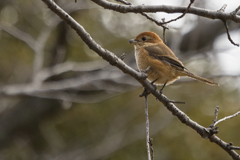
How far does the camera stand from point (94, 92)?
7738 millimetres

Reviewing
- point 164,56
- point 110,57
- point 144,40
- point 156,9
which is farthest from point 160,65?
point 110,57

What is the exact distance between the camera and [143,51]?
467cm

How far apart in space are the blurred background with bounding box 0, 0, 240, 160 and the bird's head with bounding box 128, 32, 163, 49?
2.02 m

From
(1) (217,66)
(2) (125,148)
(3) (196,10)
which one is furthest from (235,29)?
(3) (196,10)

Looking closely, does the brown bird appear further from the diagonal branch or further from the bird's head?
the diagonal branch

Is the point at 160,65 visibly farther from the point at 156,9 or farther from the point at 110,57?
the point at 110,57

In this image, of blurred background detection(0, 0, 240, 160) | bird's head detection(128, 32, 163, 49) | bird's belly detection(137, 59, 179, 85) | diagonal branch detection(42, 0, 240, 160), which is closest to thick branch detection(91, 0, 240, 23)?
diagonal branch detection(42, 0, 240, 160)

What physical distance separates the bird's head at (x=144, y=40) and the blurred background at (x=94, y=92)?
2.02 metres

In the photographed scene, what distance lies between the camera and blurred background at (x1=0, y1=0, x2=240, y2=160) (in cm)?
718

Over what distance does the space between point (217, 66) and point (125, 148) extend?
3.45m

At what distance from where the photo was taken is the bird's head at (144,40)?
5039 millimetres

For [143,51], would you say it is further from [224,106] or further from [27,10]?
[27,10]

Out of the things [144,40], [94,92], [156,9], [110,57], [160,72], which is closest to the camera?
[110,57]

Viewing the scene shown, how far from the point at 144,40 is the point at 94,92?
3.05 m
